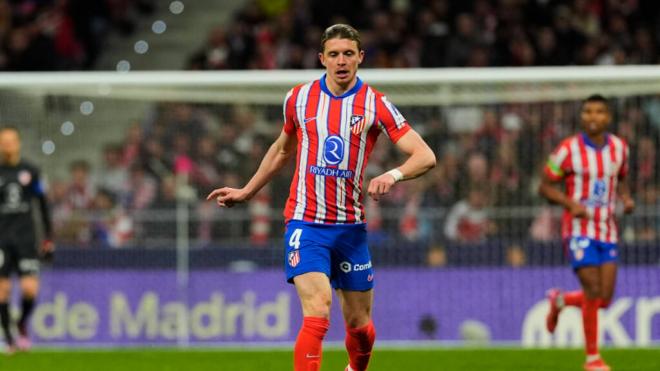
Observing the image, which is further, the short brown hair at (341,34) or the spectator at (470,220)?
the spectator at (470,220)

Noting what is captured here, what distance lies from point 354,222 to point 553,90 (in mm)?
7953

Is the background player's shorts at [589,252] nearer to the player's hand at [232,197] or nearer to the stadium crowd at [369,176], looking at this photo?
the player's hand at [232,197]

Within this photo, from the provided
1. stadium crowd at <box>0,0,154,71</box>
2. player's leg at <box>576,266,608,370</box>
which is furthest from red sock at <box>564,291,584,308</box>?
stadium crowd at <box>0,0,154,71</box>

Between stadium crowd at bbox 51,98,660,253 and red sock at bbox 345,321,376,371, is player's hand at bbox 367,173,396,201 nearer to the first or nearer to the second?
red sock at bbox 345,321,376,371

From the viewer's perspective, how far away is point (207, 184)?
15.7 m

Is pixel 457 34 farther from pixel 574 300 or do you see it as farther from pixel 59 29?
pixel 574 300

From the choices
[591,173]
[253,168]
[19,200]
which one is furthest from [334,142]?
[253,168]

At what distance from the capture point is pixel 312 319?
7238 mm

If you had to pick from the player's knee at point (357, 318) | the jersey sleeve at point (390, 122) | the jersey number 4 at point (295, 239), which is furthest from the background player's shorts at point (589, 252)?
the jersey number 4 at point (295, 239)

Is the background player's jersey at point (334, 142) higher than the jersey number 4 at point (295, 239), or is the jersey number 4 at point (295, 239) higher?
the background player's jersey at point (334, 142)

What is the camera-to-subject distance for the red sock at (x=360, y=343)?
7.93 metres

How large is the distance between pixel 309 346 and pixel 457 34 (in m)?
11.8

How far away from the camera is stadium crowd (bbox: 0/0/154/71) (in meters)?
19.7

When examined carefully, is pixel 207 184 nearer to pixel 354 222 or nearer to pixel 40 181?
pixel 40 181
